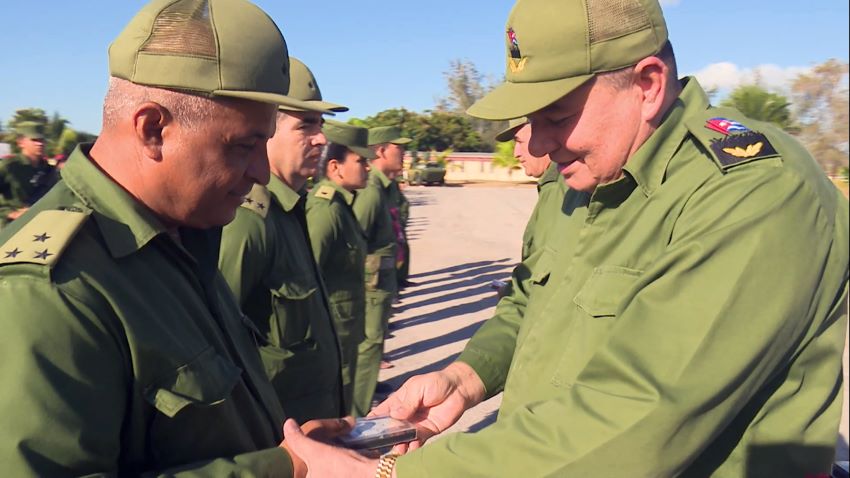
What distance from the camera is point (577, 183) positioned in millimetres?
1994

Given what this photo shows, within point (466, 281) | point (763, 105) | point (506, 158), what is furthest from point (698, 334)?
point (506, 158)

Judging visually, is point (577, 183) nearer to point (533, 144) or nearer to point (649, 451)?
point (533, 144)

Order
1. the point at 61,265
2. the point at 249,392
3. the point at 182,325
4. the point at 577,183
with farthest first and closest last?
1. the point at 577,183
2. the point at 249,392
3. the point at 182,325
4. the point at 61,265

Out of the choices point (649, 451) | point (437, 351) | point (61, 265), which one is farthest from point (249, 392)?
point (437, 351)

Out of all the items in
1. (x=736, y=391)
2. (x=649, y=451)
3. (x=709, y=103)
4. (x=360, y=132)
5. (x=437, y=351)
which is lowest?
(x=437, y=351)

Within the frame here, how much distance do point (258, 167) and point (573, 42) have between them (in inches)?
37.0

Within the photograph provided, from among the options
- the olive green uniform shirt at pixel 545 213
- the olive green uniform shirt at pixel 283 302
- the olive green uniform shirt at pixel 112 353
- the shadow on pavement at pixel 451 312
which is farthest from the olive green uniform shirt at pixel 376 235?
the olive green uniform shirt at pixel 112 353

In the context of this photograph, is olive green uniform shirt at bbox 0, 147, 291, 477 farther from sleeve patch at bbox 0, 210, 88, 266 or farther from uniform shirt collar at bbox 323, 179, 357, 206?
uniform shirt collar at bbox 323, 179, 357, 206

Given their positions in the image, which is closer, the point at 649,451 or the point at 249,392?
the point at 649,451

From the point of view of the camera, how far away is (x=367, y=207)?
22.0ft

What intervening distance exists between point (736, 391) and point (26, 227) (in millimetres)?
1570

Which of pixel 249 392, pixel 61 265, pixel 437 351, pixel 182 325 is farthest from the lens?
pixel 437 351

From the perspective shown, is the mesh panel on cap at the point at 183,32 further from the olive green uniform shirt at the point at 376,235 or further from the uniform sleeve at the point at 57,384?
the olive green uniform shirt at the point at 376,235

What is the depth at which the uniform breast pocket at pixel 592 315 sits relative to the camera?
5.62 ft
